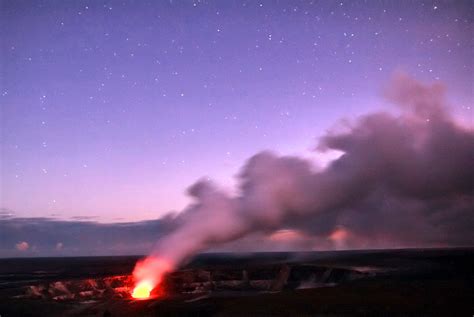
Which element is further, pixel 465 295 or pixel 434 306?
pixel 465 295

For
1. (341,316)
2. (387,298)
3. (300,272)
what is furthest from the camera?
(300,272)

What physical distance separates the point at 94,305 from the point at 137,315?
19.4ft

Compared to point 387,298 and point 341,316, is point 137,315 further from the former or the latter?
point 387,298

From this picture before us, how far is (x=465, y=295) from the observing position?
35.2 metres

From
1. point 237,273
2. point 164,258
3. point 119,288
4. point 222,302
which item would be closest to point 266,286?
point 237,273

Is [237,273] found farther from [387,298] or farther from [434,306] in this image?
[434,306]

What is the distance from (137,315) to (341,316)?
12715mm

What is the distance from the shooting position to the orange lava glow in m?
48.0

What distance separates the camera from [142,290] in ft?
162

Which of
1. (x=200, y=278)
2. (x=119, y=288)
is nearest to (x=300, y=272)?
(x=200, y=278)

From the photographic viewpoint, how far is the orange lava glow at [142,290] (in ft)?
157

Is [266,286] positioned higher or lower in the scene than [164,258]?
lower

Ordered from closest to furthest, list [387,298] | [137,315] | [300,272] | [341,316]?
1. [341,316]
2. [137,315]
3. [387,298]
4. [300,272]

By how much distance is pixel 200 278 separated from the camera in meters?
58.9
